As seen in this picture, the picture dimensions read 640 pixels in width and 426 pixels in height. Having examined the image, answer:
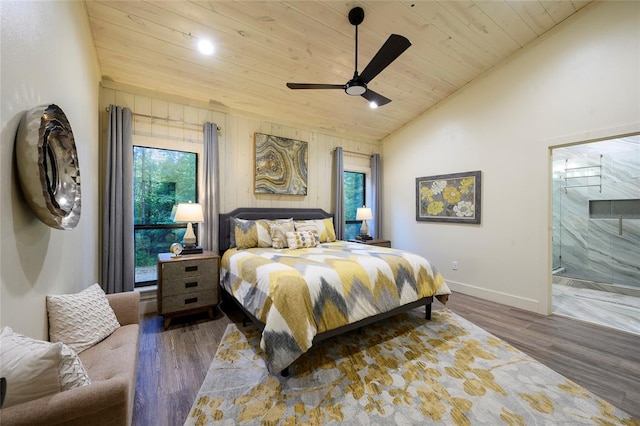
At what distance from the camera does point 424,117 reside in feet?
14.8

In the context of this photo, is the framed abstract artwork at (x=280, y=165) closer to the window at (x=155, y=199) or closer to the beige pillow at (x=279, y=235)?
the beige pillow at (x=279, y=235)

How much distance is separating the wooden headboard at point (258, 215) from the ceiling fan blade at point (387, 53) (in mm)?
2417

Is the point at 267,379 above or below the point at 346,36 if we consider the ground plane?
below

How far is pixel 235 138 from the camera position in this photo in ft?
12.5

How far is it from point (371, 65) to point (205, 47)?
184cm

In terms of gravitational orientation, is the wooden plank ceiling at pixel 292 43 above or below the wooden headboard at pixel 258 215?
above

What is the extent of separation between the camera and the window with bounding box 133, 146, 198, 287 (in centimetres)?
321

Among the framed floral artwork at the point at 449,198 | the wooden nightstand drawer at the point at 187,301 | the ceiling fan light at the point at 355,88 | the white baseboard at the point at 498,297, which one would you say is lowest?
the white baseboard at the point at 498,297

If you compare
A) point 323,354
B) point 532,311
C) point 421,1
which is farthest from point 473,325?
point 421,1

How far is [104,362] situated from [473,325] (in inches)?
129

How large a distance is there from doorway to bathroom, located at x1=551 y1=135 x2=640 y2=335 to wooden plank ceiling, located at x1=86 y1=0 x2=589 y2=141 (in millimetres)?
1946

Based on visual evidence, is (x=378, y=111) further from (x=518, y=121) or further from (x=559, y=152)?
(x=559, y=152)

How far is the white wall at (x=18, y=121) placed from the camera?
1.00 meters

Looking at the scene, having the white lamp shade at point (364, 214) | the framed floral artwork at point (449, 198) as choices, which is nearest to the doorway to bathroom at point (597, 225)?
the framed floral artwork at point (449, 198)
